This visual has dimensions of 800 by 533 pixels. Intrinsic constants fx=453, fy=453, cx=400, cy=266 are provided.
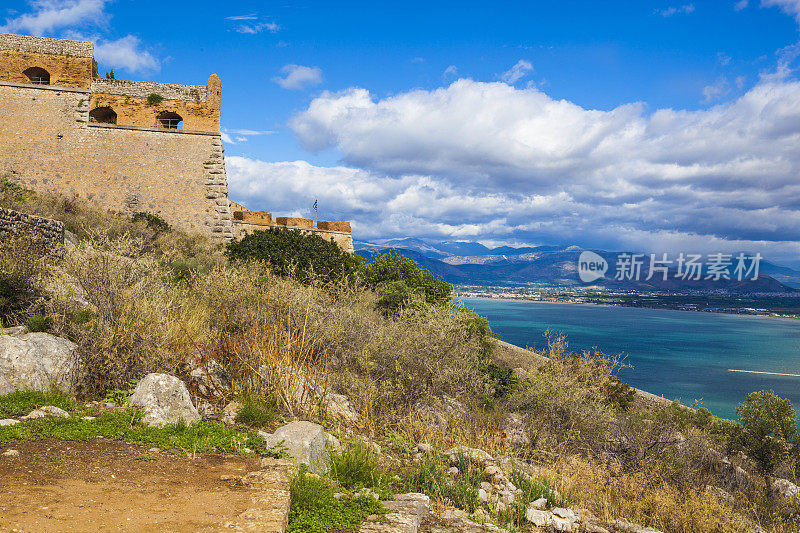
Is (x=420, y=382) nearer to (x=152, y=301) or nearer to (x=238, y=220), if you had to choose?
(x=152, y=301)

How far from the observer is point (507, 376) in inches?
623

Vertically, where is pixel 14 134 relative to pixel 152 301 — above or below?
above

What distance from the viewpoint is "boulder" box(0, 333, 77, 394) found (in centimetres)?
542

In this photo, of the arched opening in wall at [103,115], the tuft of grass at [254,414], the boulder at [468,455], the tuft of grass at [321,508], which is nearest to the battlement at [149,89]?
the arched opening in wall at [103,115]

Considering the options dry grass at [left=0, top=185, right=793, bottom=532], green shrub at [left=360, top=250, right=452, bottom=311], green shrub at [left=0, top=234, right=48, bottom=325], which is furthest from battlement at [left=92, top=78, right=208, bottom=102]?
green shrub at [left=0, top=234, right=48, bottom=325]

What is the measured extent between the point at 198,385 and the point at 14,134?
20.2m

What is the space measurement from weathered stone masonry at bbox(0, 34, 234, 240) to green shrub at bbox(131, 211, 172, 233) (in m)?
0.95

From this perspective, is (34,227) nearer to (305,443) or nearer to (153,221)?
(153,221)

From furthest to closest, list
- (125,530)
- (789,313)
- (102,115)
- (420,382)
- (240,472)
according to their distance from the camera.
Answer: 1. (789,313)
2. (102,115)
3. (420,382)
4. (240,472)
5. (125,530)

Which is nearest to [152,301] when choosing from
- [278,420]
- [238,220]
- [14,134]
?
[278,420]

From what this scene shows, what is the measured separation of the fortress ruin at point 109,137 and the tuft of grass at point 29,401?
16.1 meters

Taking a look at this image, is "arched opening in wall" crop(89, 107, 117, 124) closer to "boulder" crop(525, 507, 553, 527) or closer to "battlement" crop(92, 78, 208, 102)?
"battlement" crop(92, 78, 208, 102)

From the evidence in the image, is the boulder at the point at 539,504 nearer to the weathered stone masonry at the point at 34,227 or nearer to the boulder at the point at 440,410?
the boulder at the point at 440,410

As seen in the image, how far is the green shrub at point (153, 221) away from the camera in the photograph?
59.8 feet
